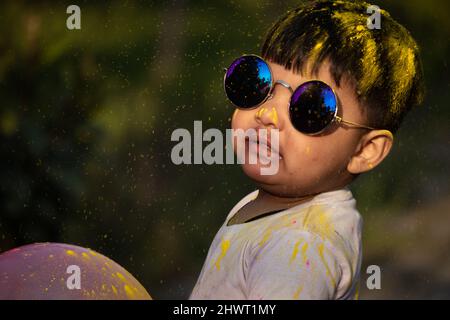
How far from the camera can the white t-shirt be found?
1.41 meters

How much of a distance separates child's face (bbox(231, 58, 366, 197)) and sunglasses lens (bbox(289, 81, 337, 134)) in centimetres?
2

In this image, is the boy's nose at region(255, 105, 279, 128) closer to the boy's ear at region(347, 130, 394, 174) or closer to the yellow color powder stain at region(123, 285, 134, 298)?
the boy's ear at region(347, 130, 394, 174)

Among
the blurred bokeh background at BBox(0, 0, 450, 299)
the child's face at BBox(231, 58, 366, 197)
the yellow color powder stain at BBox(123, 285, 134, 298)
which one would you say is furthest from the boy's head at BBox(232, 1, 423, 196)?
the blurred bokeh background at BBox(0, 0, 450, 299)

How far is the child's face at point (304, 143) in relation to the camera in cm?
152

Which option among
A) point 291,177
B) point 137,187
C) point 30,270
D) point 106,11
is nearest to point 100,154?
point 137,187

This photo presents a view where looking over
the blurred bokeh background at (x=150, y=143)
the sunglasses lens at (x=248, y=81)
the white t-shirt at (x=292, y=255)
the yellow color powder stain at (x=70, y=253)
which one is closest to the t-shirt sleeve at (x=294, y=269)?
the white t-shirt at (x=292, y=255)

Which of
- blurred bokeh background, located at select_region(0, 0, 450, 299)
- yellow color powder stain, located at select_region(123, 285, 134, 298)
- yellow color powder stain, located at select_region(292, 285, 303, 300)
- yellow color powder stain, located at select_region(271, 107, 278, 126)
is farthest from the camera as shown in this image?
blurred bokeh background, located at select_region(0, 0, 450, 299)

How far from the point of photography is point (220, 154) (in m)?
1.92

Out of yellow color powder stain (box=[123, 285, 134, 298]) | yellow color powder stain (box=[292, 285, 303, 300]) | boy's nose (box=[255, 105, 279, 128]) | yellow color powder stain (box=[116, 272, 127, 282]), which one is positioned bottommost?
yellow color powder stain (box=[123, 285, 134, 298])

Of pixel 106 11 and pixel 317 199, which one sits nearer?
pixel 317 199

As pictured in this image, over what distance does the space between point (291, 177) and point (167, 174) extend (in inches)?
24.2

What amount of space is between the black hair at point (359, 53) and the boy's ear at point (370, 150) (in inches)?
0.6

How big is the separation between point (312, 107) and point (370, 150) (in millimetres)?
139

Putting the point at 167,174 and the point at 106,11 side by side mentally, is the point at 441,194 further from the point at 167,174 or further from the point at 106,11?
the point at 106,11
